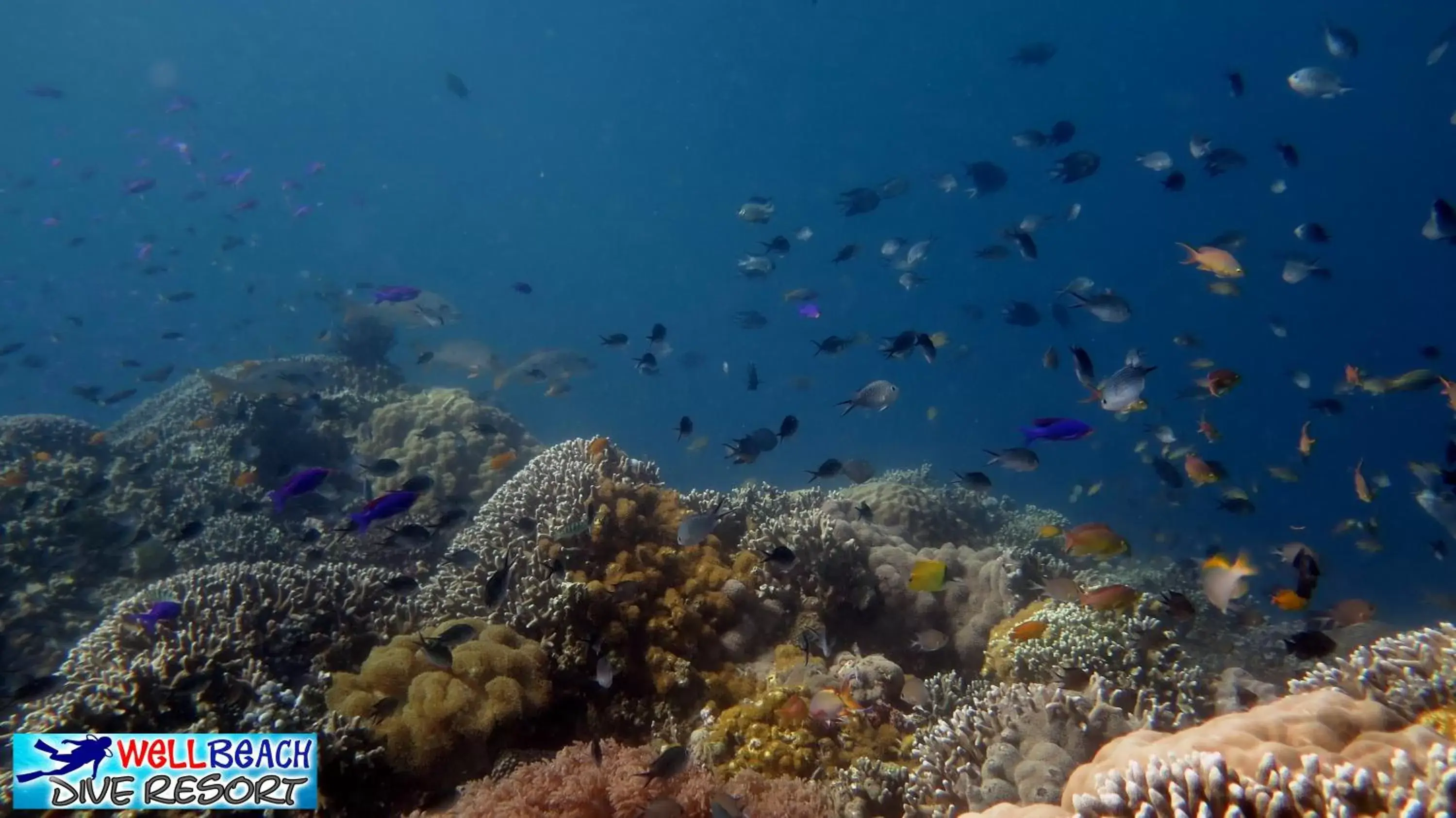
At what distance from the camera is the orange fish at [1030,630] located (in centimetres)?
615

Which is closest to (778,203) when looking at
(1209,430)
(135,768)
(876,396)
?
(1209,430)

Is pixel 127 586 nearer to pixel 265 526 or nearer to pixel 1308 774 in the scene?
pixel 265 526

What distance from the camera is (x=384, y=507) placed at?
21.3ft

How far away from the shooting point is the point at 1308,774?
9.14 ft

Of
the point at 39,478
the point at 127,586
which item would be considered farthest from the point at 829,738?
the point at 39,478

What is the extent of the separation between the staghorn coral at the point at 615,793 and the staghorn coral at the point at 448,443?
832 centimetres

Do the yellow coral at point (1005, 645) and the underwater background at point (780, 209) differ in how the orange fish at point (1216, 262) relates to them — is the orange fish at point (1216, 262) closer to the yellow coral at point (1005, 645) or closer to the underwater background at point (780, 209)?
the yellow coral at point (1005, 645)

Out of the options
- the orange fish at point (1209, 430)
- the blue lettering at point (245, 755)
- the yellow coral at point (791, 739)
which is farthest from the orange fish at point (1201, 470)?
the blue lettering at point (245, 755)

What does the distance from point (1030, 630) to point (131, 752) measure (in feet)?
23.5

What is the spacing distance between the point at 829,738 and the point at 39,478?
49.7 ft

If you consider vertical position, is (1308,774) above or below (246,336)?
below

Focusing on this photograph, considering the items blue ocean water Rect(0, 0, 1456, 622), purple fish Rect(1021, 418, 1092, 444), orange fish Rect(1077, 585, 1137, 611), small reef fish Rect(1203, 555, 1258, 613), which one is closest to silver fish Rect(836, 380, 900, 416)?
purple fish Rect(1021, 418, 1092, 444)

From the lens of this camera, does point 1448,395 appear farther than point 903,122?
No

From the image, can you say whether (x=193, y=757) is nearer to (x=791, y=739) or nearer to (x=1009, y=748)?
(x=791, y=739)
